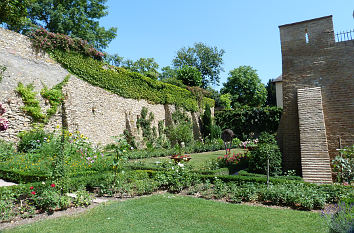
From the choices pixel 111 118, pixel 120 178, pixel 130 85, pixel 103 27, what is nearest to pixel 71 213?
pixel 120 178

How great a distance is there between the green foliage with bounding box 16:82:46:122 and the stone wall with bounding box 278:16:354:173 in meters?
10.2

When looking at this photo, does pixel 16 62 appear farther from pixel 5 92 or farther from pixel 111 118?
pixel 111 118

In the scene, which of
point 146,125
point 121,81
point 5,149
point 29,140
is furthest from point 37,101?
point 146,125

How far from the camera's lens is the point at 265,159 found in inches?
289

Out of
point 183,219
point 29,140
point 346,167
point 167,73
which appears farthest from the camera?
point 167,73

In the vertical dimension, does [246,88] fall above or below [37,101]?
above

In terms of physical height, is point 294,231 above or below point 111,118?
below

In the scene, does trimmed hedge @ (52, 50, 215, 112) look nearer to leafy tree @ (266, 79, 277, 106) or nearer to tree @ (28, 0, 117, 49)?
tree @ (28, 0, 117, 49)

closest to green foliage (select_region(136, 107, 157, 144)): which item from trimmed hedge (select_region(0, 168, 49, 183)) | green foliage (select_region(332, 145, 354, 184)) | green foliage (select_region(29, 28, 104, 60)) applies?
green foliage (select_region(29, 28, 104, 60))

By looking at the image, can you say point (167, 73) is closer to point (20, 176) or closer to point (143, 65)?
point (143, 65)

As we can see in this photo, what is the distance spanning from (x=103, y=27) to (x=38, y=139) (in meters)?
16.6

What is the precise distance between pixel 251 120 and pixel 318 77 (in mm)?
15243

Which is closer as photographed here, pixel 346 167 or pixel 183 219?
pixel 183 219

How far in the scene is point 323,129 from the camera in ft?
24.5
